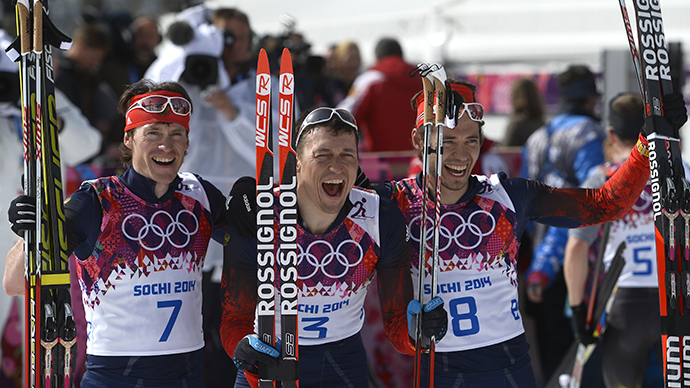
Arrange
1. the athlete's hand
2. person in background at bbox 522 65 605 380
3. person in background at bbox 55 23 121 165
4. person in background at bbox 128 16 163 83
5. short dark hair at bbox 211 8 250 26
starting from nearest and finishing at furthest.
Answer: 1. the athlete's hand
2. short dark hair at bbox 211 8 250 26
3. person in background at bbox 522 65 605 380
4. person in background at bbox 55 23 121 165
5. person in background at bbox 128 16 163 83

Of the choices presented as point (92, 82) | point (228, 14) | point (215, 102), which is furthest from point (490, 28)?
point (215, 102)

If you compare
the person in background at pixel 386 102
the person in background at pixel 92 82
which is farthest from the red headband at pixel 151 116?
→ the person in background at pixel 386 102

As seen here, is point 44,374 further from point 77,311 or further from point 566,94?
point 566,94

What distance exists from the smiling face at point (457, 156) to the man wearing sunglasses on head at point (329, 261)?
264 millimetres

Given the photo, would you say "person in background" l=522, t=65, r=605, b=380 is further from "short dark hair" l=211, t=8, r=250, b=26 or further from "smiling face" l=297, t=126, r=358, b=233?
"smiling face" l=297, t=126, r=358, b=233

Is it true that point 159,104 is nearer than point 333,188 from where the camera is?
No

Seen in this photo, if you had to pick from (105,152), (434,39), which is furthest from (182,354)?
(434,39)

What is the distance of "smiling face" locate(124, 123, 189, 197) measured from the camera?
290 centimetres

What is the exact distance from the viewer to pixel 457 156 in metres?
2.94

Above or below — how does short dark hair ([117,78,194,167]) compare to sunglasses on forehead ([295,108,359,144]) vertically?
above

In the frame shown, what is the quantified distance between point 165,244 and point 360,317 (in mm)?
813

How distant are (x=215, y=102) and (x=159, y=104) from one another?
5.55 feet

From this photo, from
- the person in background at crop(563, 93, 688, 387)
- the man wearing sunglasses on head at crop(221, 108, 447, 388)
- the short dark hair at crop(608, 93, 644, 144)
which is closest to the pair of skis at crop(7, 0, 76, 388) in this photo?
the man wearing sunglasses on head at crop(221, 108, 447, 388)

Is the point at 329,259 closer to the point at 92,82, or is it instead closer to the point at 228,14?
the point at 228,14
